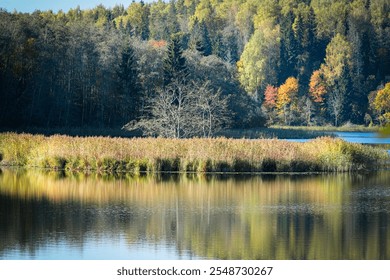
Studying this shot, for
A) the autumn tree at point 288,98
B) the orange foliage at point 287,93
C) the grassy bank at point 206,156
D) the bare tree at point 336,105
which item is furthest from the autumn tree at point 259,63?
the grassy bank at point 206,156

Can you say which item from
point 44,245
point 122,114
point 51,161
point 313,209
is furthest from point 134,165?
point 122,114

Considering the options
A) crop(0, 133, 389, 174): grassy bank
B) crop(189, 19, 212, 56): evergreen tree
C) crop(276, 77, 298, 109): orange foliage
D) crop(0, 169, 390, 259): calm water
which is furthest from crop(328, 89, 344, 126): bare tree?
crop(0, 169, 390, 259): calm water

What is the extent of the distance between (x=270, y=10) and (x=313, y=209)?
102420mm

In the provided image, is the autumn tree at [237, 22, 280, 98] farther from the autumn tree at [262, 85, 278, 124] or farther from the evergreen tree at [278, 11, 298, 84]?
the autumn tree at [262, 85, 278, 124]

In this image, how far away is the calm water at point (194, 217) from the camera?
1744 centimetres

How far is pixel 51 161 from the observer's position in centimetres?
A: 3419

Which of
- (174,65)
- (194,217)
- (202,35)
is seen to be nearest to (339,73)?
(202,35)

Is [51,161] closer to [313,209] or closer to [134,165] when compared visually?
[134,165]

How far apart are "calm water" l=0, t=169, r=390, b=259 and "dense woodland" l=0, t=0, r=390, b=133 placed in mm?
4016

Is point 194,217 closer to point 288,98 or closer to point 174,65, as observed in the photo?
point 174,65

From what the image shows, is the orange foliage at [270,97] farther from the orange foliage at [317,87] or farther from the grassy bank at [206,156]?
the grassy bank at [206,156]

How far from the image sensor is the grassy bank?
32.8m

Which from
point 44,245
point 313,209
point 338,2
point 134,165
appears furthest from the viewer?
point 338,2

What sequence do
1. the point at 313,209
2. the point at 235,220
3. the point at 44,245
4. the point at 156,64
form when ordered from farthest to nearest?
the point at 156,64 < the point at 313,209 < the point at 235,220 < the point at 44,245
